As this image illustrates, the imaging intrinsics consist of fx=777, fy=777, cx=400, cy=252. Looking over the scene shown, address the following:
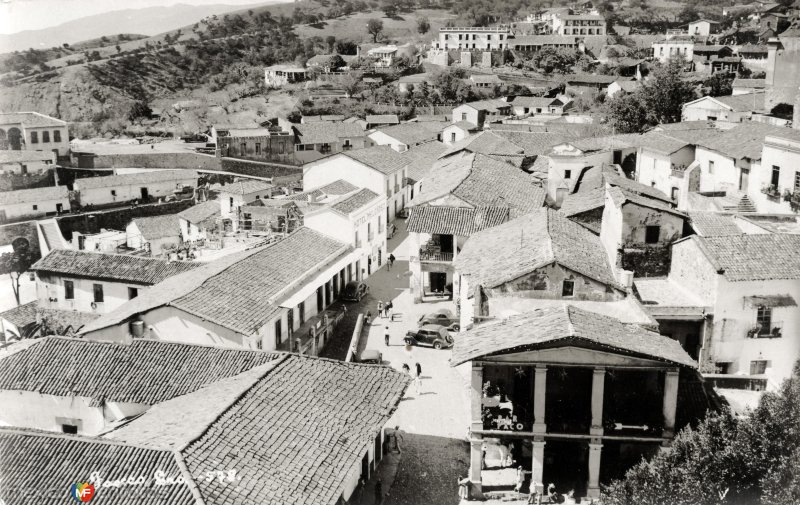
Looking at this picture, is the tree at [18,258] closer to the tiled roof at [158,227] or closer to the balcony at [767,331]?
the tiled roof at [158,227]

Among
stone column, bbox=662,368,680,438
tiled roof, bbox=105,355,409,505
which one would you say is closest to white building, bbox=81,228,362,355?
tiled roof, bbox=105,355,409,505

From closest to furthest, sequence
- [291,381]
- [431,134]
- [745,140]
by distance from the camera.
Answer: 1. [291,381]
2. [745,140]
3. [431,134]

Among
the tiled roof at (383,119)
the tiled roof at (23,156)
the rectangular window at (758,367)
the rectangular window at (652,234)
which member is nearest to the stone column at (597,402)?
the rectangular window at (758,367)

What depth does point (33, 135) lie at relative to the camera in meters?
82.6

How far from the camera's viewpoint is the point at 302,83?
399 feet

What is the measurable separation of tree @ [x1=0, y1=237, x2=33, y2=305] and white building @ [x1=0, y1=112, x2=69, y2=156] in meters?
26.0

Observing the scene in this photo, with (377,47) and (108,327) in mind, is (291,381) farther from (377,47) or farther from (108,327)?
(377,47)

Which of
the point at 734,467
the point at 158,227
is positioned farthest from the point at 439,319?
the point at 158,227

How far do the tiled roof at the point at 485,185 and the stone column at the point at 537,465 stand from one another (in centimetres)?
1912

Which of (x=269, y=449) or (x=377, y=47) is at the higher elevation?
(x=377, y=47)

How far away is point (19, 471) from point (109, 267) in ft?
67.6

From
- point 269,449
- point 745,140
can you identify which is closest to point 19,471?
point 269,449

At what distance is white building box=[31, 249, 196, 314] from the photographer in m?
35.8

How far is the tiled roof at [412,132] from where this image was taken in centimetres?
7338
